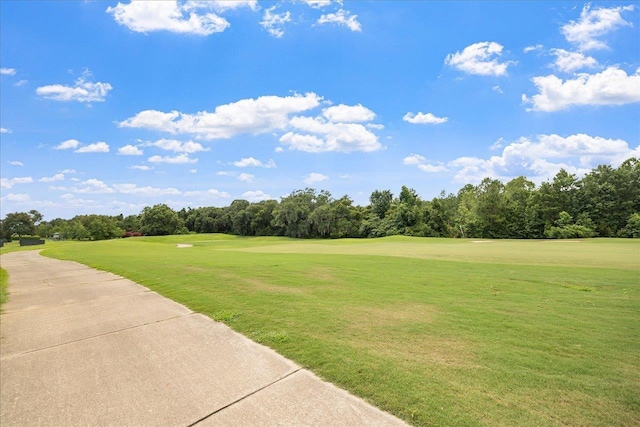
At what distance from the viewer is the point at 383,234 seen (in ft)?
205

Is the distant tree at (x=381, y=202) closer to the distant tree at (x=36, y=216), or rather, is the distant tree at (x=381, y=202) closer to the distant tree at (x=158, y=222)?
the distant tree at (x=158, y=222)

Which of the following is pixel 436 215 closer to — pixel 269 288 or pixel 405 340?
pixel 269 288

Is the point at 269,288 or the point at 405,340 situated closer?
the point at 405,340

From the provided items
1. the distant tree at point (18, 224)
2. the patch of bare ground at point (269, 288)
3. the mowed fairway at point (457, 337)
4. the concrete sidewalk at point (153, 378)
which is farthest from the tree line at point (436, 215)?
the concrete sidewalk at point (153, 378)

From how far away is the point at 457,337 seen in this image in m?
5.15

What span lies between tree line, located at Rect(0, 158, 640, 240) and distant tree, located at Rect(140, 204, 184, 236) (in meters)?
0.21

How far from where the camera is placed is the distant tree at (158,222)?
247ft

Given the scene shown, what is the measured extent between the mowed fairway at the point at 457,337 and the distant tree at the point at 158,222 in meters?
72.1

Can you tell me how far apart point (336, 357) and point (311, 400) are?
100 cm

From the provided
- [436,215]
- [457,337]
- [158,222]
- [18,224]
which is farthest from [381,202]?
[18,224]

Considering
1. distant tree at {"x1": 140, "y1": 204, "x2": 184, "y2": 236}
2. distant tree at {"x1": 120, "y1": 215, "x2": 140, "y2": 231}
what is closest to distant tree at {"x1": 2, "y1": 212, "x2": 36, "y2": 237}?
distant tree at {"x1": 120, "y1": 215, "x2": 140, "y2": 231}

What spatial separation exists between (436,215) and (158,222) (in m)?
61.3

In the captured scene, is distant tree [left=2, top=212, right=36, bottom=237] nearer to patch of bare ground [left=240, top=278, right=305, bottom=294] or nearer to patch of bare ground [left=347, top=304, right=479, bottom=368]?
patch of bare ground [left=240, top=278, right=305, bottom=294]

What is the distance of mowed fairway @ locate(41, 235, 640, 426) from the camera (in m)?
3.32
